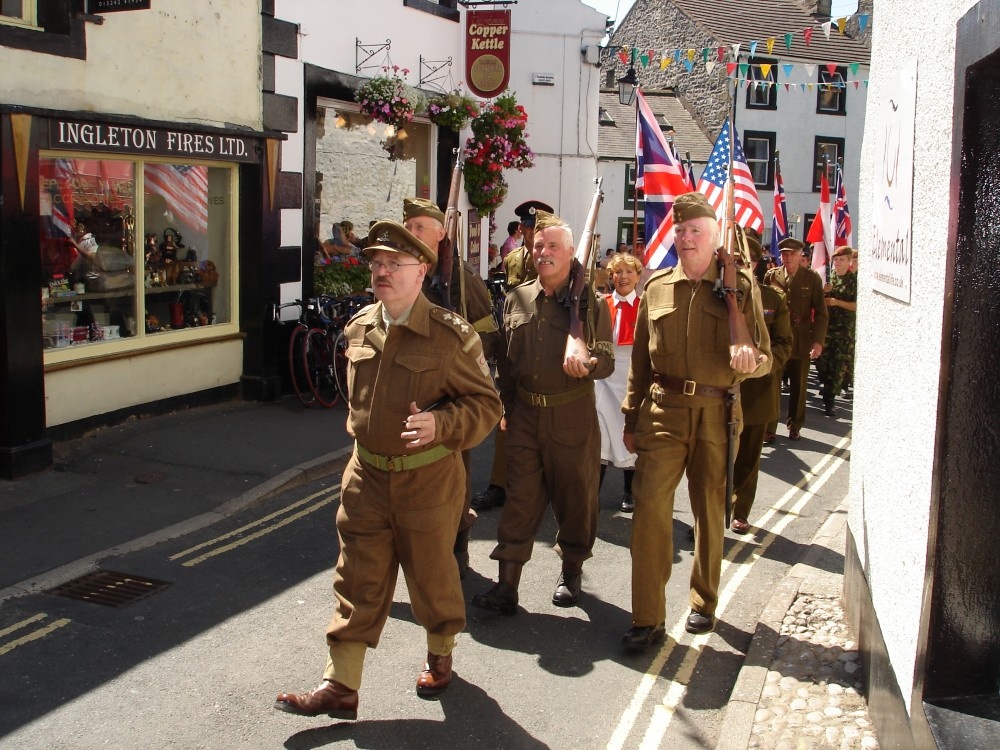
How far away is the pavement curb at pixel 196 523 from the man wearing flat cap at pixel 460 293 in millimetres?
Answer: 2088

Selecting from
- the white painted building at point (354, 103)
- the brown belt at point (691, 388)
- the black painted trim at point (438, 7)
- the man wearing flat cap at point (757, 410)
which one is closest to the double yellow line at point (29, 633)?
the brown belt at point (691, 388)

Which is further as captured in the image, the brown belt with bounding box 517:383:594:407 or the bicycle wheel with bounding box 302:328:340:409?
the bicycle wheel with bounding box 302:328:340:409

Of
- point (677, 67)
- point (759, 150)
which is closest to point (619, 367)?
point (759, 150)

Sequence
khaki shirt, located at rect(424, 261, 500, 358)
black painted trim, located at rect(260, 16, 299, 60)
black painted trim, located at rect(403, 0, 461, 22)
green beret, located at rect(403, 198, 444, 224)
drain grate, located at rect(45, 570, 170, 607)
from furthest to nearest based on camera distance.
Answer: black painted trim, located at rect(403, 0, 461, 22) < black painted trim, located at rect(260, 16, 299, 60) < khaki shirt, located at rect(424, 261, 500, 358) < drain grate, located at rect(45, 570, 170, 607) < green beret, located at rect(403, 198, 444, 224)

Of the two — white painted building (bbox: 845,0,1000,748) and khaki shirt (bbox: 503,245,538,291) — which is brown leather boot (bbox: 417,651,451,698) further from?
khaki shirt (bbox: 503,245,538,291)

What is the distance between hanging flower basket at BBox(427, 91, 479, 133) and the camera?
13.6 metres

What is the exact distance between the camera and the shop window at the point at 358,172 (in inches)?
492

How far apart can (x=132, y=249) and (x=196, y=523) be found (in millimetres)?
3673

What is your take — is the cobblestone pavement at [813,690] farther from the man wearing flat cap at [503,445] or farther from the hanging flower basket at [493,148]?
the hanging flower basket at [493,148]

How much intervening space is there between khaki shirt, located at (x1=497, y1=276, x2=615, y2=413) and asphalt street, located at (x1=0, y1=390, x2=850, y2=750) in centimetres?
126

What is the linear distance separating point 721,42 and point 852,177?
6932 millimetres

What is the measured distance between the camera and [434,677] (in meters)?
4.61

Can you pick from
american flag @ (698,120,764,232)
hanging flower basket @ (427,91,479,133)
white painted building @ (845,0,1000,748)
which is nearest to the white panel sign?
white painted building @ (845,0,1000,748)

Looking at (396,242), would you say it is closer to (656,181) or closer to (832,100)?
(656,181)
